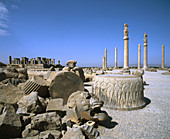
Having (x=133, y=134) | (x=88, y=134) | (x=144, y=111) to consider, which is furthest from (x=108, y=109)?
(x=88, y=134)

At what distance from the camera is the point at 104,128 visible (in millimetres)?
2637

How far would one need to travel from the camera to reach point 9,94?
3.40 metres

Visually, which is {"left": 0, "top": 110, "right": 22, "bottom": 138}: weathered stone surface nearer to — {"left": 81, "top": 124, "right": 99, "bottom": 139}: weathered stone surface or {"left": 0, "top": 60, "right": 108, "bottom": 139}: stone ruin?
{"left": 0, "top": 60, "right": 108, "bottom": 139}: stone ruin

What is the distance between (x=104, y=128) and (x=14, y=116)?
1.91m

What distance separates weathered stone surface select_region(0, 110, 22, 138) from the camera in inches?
75.8

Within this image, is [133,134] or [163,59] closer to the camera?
[133,134]

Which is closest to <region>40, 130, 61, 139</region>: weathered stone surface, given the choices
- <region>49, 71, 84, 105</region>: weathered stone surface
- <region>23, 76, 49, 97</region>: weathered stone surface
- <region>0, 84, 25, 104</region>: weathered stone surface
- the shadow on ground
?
the shadow on ground

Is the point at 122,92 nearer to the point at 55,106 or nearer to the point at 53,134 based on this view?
the point at 55,106

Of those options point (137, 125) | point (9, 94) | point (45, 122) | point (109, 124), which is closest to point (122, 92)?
point (137, 125)

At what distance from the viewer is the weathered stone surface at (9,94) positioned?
3160 millimetres

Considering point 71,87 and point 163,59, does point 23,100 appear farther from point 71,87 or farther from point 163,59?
point 163,59

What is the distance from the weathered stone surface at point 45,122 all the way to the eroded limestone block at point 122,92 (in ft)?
6.41

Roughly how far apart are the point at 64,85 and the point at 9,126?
91.2 inches

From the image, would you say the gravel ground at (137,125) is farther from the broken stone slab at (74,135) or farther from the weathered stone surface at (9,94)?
the weathered stone surface at (9,94)
